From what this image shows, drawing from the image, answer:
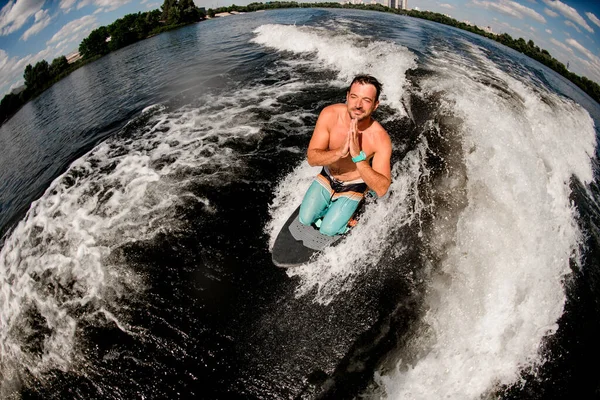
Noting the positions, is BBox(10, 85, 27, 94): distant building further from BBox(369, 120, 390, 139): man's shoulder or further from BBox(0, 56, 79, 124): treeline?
BBox(369, 120, 390, 139): man's shoulder

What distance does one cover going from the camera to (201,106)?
10148mm

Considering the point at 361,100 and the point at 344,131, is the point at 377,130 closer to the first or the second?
the point at 344,131

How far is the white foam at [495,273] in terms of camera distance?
347 cm

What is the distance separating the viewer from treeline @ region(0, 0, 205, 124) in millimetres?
40994

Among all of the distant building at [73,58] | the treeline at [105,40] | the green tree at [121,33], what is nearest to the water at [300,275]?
the treeline at [105,40]

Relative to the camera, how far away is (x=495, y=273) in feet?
13.4

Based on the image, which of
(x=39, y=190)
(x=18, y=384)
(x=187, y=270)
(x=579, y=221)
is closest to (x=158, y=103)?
(x=39, y=190)

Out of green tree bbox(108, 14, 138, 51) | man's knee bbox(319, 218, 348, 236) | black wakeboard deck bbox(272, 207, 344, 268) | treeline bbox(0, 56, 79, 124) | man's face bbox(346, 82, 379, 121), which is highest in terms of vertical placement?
green tree bbox(108, 14, 138, 51)

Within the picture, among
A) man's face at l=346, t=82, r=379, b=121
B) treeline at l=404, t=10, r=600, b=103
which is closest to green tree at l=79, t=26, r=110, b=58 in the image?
man's face at l=346, t=82, r=379, b=121

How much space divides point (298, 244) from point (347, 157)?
1.67 metres

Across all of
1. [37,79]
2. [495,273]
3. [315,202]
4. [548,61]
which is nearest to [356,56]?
[315,202]

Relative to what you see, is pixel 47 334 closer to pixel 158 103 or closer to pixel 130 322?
pixel 130 322

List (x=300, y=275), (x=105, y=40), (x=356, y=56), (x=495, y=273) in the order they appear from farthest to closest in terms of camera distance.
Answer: (x=105, y=40)
(x=356, y=56)
(x=300, y=275)
(x=495, y=273)

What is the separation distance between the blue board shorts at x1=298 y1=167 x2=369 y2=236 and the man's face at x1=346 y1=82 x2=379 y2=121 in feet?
4.04
